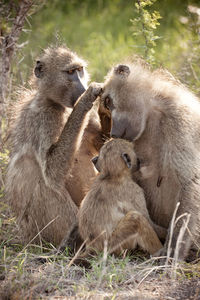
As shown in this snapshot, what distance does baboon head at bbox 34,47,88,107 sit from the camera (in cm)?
440

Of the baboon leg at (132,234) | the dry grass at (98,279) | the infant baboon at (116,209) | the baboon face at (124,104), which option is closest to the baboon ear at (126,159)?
the infant baboon at (116,209)

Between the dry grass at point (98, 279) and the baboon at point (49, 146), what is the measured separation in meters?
0.43

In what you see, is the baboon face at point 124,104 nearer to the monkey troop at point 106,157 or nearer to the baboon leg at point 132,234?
the monkey troop at point 106,157

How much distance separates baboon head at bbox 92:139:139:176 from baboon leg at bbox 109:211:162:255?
330 millimetres

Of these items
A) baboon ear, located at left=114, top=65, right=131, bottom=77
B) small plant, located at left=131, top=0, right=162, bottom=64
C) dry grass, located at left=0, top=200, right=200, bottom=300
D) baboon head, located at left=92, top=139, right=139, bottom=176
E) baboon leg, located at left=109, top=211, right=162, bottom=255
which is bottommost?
dry grass, located at left=0, top=200, right=200, bottom=300

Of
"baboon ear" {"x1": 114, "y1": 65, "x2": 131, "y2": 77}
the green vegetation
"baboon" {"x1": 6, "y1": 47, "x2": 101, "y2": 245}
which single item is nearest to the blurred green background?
the green vegetation

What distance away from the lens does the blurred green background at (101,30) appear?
771cm

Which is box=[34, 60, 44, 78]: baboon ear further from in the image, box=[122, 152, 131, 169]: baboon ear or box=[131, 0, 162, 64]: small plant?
box=[122, 152, 131, 169]: baboon ear

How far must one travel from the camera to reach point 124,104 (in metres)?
3.94

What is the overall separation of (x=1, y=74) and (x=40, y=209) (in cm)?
157

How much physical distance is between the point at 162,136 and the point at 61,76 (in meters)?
1.10

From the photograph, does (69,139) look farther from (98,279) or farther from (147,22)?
(147,22)

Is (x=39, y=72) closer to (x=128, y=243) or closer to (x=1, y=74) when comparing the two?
(x=1, y=74)

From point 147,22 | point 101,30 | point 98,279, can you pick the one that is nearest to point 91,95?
point 147,22
